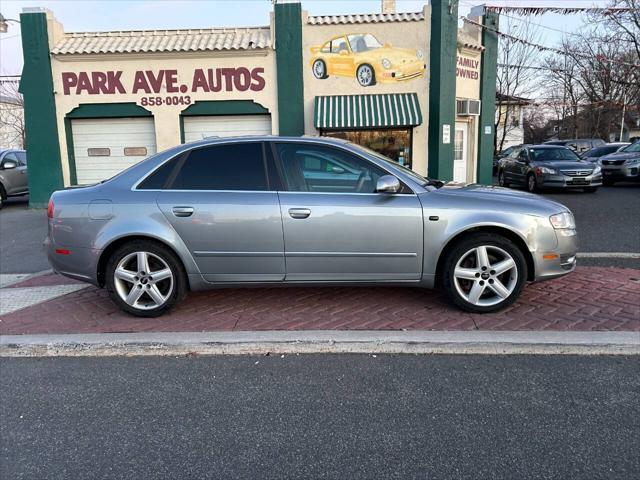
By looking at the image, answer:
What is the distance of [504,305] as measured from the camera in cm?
439

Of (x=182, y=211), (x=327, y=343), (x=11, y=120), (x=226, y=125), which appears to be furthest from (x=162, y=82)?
(x=11, y=120)

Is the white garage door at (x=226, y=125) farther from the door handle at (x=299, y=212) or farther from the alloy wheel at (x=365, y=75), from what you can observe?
the door handle at (x=299, y=212)

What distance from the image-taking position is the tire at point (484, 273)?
429 cm

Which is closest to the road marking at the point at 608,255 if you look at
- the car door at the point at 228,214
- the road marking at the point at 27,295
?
the car door at the point at 228,214

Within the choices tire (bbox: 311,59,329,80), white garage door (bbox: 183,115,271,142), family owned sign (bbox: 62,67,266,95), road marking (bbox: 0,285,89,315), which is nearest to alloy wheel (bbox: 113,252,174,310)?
road marking (bbox: 0,285,89,315)

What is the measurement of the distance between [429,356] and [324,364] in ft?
2.72

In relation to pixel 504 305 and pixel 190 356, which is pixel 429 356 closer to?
pixel 504 305

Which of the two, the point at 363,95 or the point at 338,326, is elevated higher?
the point at 363,95

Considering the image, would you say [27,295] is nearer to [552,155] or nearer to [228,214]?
[228,214]

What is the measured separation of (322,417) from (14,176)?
→ 49.0 feet

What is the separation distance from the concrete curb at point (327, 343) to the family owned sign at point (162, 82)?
10.0 m

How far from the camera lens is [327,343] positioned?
3.86 metres

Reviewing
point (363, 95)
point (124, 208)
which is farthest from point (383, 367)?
point (363, 95)

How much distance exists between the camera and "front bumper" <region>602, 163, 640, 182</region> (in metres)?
16.2
